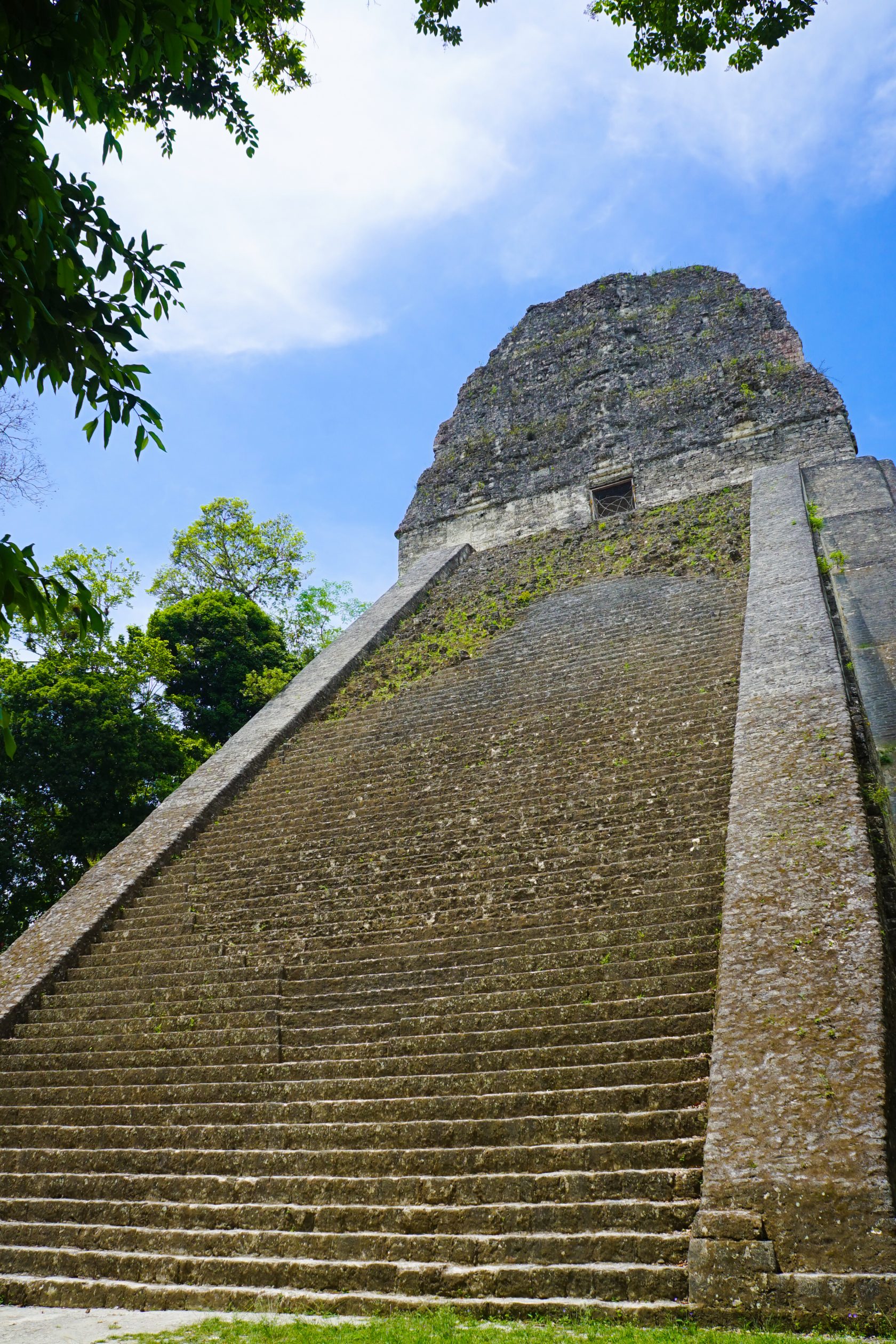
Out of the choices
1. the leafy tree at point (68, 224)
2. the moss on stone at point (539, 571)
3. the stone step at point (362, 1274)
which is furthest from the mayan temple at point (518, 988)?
the leafy tree at point (68, 224)

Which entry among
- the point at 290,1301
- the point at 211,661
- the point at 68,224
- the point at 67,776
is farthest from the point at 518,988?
the point at 211,661

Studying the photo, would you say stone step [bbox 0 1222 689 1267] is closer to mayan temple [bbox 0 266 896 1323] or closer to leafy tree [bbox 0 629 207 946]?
mayan temple [bbox 0 266 896 1323]

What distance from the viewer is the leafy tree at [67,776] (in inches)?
481

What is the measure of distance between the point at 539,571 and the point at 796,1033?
10135 mm

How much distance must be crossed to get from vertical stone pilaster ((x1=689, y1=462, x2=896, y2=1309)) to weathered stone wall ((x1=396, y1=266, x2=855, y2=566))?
380 inches

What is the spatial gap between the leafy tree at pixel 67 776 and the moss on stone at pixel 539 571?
3.93m

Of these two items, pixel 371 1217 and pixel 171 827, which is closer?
pixel 371 1217

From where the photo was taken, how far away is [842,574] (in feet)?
29.7

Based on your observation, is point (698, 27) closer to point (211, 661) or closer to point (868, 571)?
point (868, 571)

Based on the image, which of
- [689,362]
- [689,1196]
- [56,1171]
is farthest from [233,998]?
[689,362]

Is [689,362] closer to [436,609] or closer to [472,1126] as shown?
[436,609]

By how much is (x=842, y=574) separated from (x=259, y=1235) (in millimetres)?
7820

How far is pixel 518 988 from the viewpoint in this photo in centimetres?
506

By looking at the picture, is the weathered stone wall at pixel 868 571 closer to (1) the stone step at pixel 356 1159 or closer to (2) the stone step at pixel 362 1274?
(1) the stone step at pixel 356 1159
